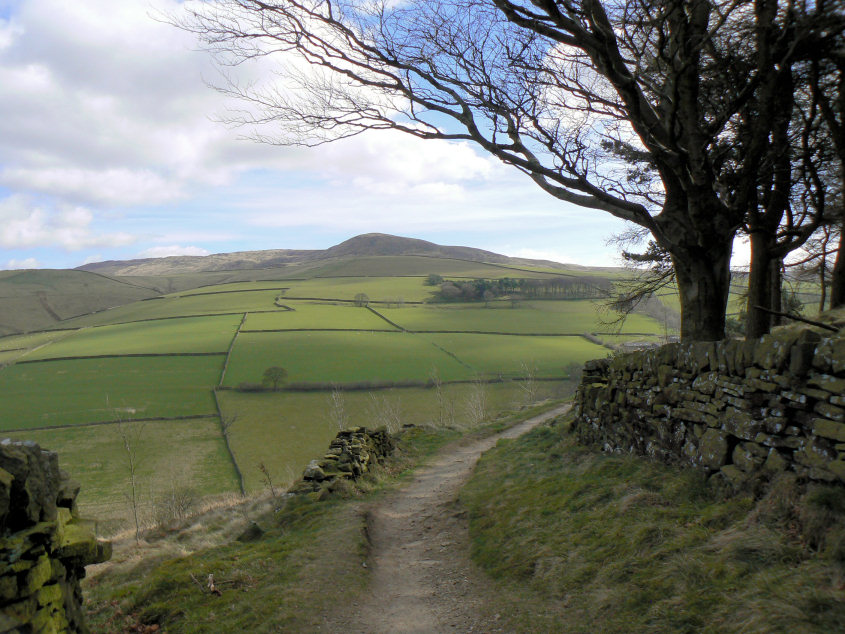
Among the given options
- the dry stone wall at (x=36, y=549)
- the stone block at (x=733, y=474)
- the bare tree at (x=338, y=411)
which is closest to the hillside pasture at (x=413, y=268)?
the bare tree at (x=338, y=411)

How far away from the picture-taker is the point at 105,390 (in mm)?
53594

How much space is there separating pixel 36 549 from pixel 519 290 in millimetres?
98298

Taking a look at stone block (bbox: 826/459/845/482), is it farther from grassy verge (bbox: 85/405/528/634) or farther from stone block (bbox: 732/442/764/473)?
grassy verge (bbox: 85/405/528/634)

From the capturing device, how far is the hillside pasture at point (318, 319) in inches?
3073

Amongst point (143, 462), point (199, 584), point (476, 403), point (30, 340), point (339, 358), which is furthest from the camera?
point (30, 340)

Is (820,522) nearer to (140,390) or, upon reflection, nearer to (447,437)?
(447,437)

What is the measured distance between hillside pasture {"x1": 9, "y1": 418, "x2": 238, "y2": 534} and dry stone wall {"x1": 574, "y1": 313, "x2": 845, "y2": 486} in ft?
99.9

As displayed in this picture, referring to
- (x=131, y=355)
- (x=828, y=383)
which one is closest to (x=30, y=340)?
(x=131, y=355)

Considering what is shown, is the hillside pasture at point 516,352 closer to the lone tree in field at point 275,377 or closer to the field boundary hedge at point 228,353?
the lone tree in field at point 275,377

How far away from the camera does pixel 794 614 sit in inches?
158

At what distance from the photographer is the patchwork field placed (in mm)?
40688

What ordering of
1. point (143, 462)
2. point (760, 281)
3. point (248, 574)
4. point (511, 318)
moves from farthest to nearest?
point (511, 318)
point (143, 462)
point (760, 281)
point (248, 574)

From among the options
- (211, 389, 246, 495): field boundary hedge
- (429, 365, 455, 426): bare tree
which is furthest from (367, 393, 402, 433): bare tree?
(211, 389, 246, 495): field boundary hedge

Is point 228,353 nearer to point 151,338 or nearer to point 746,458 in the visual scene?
point 151,338
